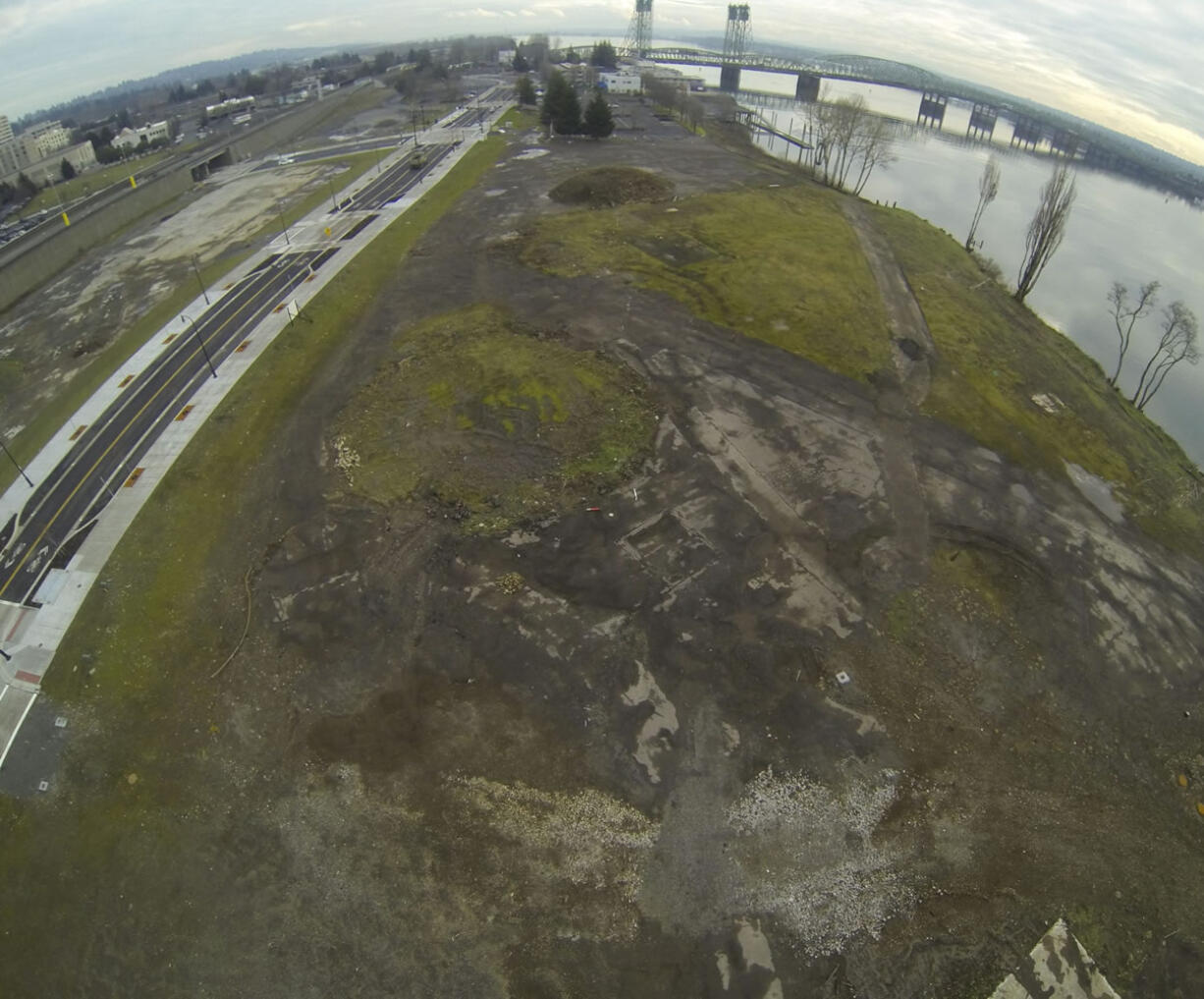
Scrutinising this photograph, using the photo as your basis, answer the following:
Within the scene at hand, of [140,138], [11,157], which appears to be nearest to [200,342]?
[140,138]

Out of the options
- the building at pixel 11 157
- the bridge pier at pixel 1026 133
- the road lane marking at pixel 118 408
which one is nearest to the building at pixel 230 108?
the building at pixel 11 157

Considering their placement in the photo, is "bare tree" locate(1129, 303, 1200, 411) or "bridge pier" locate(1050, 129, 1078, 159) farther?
"bridge pier" locate(1050, 129, 1078, 159)

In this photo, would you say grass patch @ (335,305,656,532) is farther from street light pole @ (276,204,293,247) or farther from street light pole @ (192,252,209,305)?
street light pole @ (276,204,293,247)

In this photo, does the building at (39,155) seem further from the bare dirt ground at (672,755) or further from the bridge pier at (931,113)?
the bridge pier at (931,113)

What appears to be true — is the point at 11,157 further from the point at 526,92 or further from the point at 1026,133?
the point at 1026,133

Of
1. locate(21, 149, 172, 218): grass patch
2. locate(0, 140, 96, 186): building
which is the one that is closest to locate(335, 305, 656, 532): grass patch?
locate(21, 149, 172, 218): grass patch
